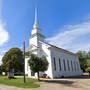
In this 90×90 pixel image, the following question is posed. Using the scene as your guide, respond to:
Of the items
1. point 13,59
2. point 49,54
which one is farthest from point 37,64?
point 13,59

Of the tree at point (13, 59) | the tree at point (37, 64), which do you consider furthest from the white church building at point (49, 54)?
the tree at point (37, 64)

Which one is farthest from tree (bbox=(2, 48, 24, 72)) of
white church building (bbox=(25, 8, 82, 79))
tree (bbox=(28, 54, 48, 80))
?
tree (bbox=(28, 54, 48, 80))

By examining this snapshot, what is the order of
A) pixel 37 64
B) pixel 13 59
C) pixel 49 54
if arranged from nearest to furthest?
pixel 37 64 → pixel 49 54 → pixel 13 59

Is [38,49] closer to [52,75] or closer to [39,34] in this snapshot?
[39,34]

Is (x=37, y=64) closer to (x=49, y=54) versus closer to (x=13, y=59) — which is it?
(x=49, y=54)

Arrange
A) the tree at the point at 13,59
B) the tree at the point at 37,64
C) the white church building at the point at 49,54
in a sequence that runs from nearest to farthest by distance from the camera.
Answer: the tree at the point at 37,64
the white church building at the point at 49,54
the tree at the point at 13,59

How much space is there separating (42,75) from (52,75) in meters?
3.17

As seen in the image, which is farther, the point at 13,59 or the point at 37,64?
the point at 13,59

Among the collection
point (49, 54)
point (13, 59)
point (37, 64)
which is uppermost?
point (49, 54)

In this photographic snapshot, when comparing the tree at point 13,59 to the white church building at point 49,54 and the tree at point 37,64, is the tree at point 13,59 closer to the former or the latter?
the white church building at point 49,54

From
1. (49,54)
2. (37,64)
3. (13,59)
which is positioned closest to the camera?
(37,64)

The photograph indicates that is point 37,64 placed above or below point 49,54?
below

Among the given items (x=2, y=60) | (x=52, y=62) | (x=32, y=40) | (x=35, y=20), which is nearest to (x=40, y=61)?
(x=52, y=62)

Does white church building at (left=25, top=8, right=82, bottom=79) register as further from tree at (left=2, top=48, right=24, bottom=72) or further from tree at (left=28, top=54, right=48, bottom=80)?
tree at (left=28, top=54, right=48, bottom=80)
